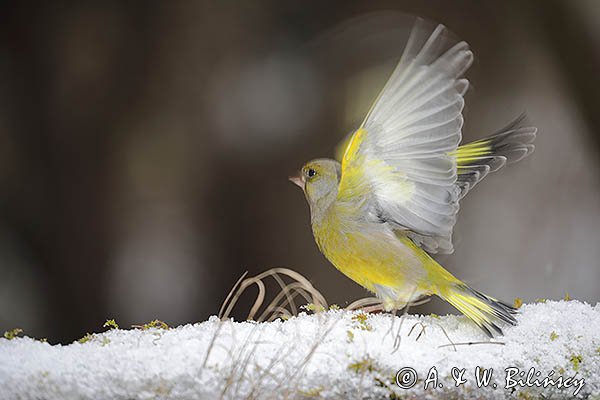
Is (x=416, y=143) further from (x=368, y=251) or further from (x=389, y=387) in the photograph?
(x=389, y=387)

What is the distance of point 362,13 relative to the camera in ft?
6.45

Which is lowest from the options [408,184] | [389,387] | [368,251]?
[389,387]

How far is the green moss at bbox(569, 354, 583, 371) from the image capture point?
Result: 36.8 inches

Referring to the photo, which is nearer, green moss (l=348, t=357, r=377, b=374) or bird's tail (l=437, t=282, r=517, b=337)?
green moss (l=348, t=357, r=377, b=374)

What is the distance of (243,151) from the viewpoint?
198cm

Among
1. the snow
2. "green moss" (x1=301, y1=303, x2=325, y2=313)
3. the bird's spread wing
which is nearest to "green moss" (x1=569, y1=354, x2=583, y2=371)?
the snow

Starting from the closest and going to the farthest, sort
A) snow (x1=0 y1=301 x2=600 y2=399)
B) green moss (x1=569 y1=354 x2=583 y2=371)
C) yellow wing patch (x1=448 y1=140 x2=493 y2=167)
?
1. snow (x1=0 y1=301 x2=600 y2=399)
2. green moss (x1=569 y1=354 x2=583 y2=371)
3. yellow wing patch (x1=448 y1=140 x2=493 y2=167)

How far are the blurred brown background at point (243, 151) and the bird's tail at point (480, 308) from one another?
844 millimetres

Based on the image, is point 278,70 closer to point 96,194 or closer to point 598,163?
point 96,194

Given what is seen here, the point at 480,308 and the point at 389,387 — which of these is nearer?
the point at 389,387

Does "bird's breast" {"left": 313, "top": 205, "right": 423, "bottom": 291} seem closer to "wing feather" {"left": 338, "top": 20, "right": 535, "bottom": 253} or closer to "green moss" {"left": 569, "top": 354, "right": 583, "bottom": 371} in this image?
"wing feather" {"left": 338, "top": 20, "right": 535, "bottom": 253}

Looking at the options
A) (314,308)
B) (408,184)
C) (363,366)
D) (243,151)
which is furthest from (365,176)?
(243,151)

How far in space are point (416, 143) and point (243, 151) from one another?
106 centimetres

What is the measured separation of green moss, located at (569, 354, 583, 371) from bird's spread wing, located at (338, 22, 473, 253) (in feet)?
0.83
